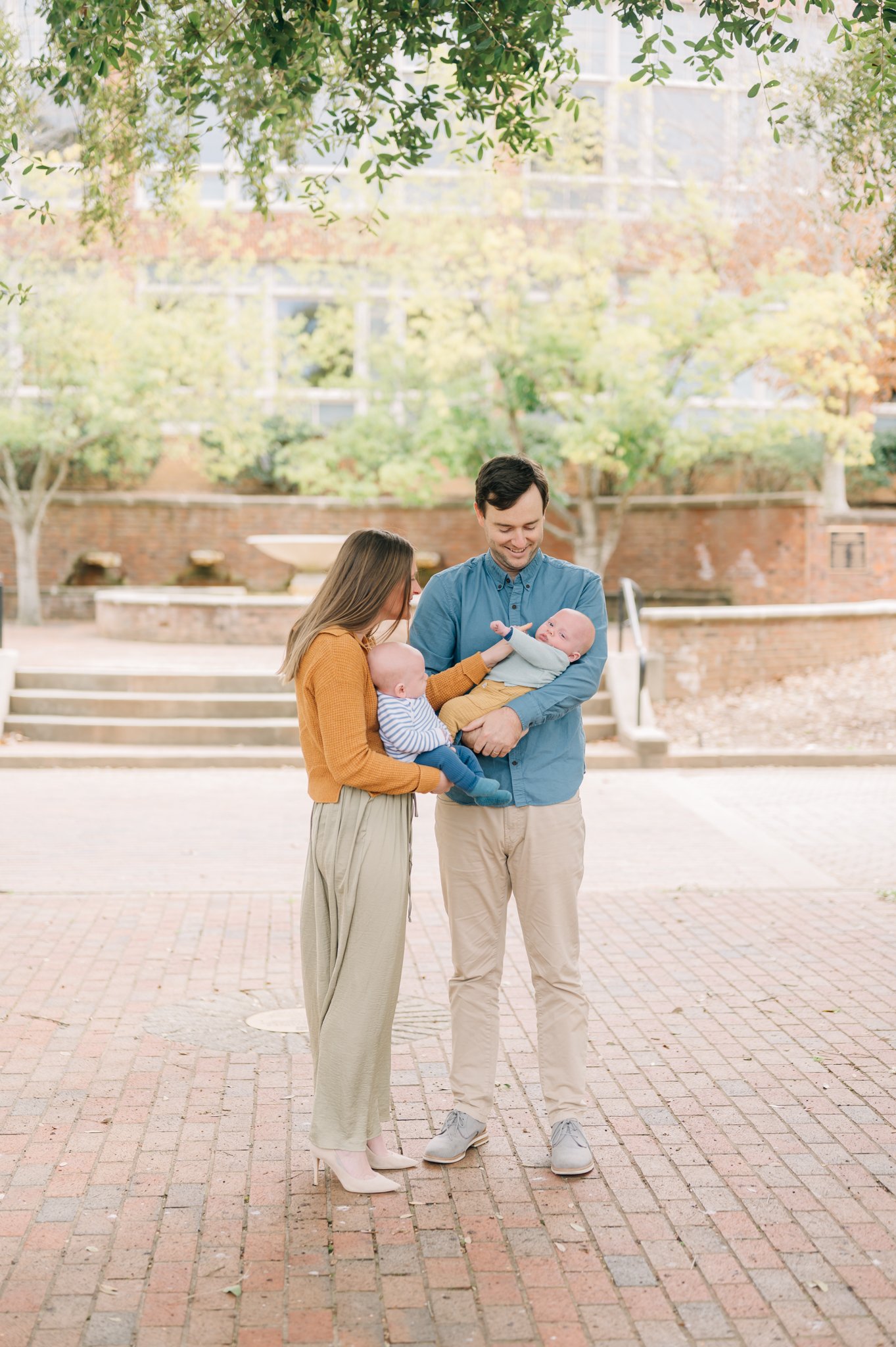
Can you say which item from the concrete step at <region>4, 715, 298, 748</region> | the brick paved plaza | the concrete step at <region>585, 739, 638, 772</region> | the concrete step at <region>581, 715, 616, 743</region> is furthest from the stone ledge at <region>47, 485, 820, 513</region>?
the brick paved plaza

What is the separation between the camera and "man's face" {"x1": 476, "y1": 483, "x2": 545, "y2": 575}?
392cm

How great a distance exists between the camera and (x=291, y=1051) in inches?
200

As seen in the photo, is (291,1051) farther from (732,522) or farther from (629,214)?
(629,214)

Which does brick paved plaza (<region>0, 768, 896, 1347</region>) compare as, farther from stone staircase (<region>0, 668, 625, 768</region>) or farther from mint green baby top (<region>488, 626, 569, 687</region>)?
stone staircase (<region>0, 668, 625, 768</region>)

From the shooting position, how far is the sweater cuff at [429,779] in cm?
363

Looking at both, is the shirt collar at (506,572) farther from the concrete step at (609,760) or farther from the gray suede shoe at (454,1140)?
the concrete step at (609,760)

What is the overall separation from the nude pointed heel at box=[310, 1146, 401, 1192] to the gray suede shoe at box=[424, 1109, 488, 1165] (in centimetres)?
25

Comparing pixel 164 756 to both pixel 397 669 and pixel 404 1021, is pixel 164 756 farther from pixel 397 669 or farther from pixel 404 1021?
pixel 397 669

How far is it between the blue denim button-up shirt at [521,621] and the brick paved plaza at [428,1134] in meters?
1.15

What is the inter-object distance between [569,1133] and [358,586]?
170cm

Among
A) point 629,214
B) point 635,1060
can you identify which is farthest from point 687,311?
point 635,1060

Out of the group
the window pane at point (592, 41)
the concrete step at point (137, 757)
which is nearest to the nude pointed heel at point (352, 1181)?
the concrete step at point (137, 757)

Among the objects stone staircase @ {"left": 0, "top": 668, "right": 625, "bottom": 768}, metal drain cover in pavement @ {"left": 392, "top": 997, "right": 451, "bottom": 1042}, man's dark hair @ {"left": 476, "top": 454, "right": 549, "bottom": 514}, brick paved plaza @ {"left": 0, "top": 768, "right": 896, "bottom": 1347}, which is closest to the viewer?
brick paved plaza @ {"left": 0, "top": 768, "right": 896, "bottom": 1347}

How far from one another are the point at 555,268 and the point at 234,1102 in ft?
52.3
